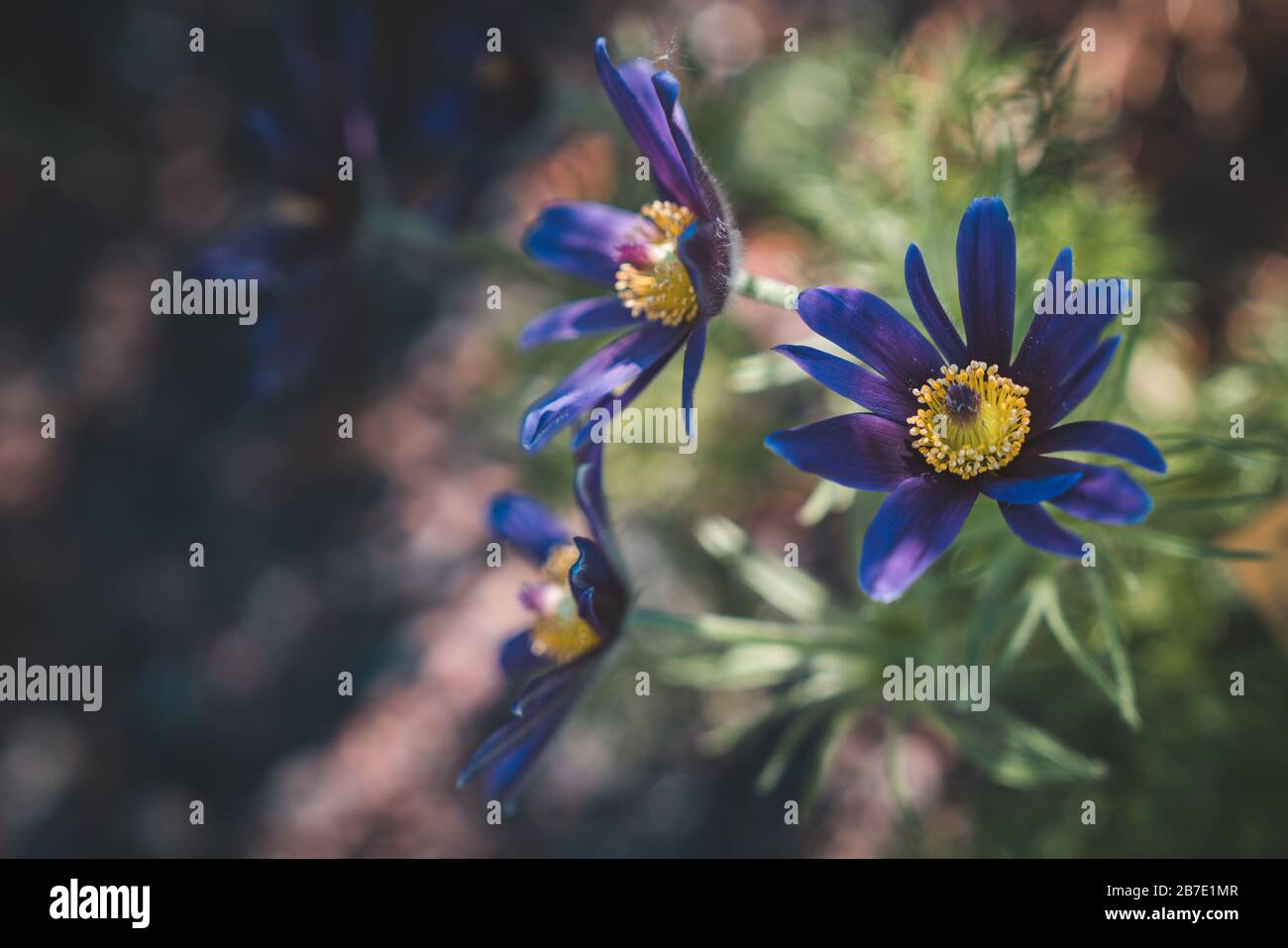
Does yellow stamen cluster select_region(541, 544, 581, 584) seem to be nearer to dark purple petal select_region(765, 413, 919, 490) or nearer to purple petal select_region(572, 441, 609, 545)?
purple petal select_region(572, 441, 609, 545)

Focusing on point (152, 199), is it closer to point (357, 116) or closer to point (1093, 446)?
point (357, 116)

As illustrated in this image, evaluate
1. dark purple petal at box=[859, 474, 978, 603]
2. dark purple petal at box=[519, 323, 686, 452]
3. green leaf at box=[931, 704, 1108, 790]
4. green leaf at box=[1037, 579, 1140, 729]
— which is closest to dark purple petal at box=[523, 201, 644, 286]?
dark purple petal at box=[519, 323, 686, 452]

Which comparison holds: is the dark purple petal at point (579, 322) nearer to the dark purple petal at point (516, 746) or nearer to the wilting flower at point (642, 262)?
the wilting flower at point (642, 262)

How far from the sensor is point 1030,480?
132cm

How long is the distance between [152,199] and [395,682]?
193 cm

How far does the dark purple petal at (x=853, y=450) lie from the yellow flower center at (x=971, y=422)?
28 millimetres

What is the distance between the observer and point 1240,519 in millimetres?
2127

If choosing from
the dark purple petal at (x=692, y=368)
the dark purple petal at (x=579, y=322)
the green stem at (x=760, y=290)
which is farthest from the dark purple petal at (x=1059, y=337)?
the dark purple petal at (x=579, y=322)

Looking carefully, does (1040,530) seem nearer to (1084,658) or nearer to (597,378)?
(1084,658)

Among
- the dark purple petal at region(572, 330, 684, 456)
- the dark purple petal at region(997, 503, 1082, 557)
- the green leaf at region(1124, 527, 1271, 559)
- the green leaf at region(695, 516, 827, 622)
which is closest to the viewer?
the dark purple petal at region(997, 503, 1082, 557)

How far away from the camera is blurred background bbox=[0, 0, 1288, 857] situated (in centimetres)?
214

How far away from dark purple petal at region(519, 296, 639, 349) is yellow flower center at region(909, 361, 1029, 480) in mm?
455

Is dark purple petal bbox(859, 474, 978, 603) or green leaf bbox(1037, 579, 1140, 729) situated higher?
dark purple petal bbox(859, 474, 978, 603)

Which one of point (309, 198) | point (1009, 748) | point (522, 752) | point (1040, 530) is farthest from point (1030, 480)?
point (309, 198)
